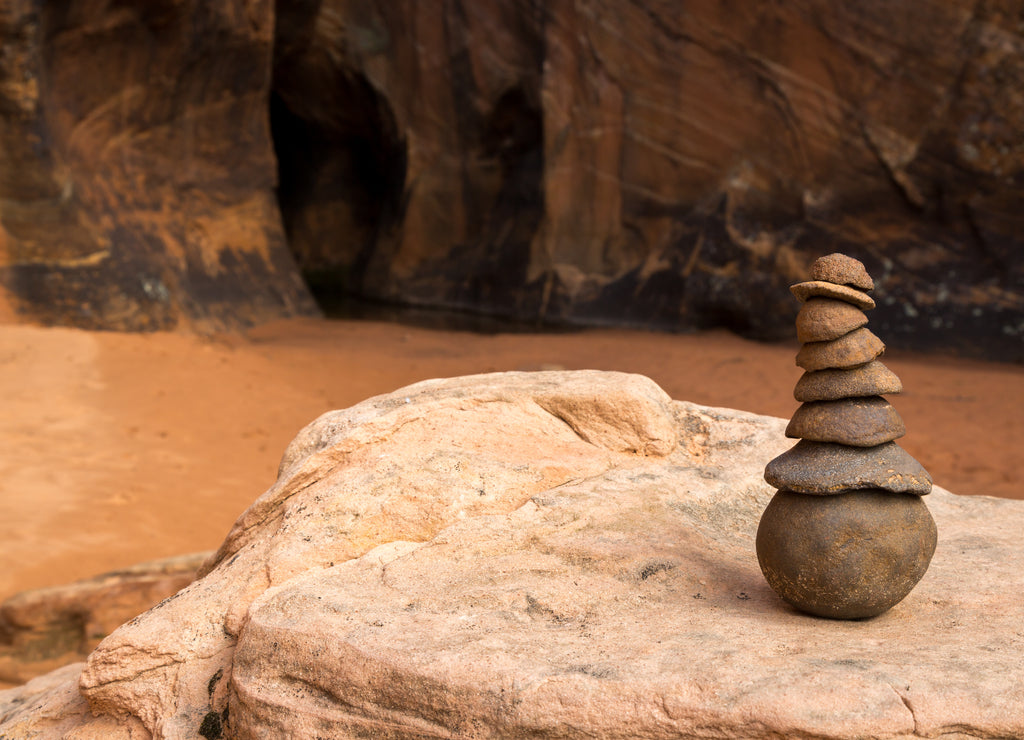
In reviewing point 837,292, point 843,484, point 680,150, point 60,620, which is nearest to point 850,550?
point 843,484

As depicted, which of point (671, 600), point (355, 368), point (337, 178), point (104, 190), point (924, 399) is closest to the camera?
point (671, 600)

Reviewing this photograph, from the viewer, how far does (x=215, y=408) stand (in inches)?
263

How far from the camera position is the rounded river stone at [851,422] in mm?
2039

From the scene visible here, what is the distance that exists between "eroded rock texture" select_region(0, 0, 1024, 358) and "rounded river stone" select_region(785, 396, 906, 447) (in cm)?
778

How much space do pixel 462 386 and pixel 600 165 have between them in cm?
961

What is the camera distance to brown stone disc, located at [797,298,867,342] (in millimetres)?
2066

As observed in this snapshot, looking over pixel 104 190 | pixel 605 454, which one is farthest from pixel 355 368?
pixel 605 454

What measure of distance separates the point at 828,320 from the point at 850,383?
151 mm

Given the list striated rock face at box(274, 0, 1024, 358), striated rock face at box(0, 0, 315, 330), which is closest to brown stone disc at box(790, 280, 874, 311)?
striated rock face at box(0, 0, 315, 330)

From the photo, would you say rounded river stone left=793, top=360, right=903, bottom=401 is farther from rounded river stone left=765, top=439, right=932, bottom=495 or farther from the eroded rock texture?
the eroded rock texture

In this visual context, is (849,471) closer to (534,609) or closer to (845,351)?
A: (845,351)

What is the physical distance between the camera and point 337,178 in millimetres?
17766

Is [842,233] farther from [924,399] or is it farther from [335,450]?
[335,450]

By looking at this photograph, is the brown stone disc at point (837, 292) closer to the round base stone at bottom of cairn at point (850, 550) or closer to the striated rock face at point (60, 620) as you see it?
the round base stone at bottom of cairn at point (850, 550)
